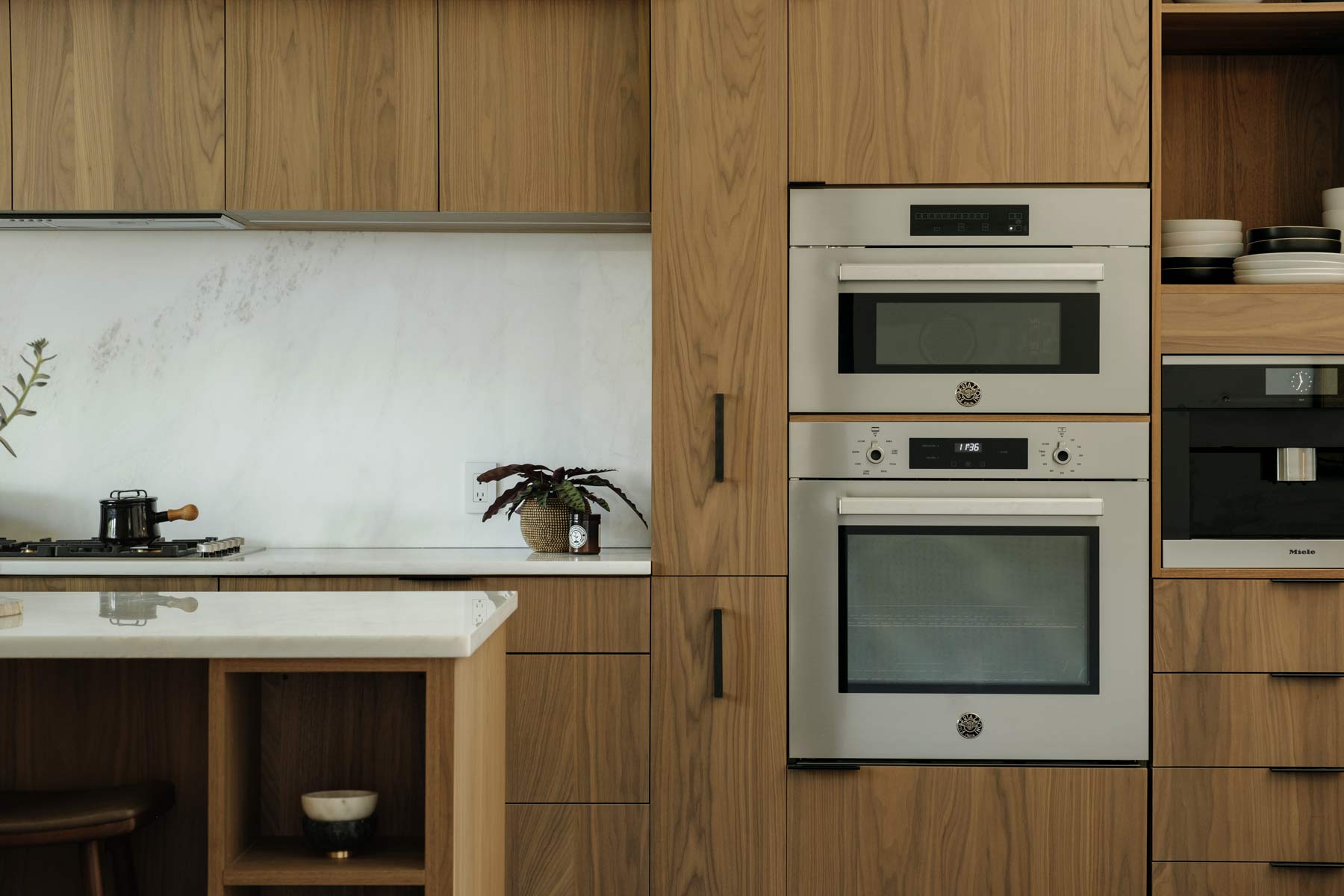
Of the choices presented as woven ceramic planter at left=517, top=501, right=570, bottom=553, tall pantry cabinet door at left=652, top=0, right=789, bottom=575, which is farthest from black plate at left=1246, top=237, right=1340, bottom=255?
woven ceramic planter at left=517, top=501, right=570, bottom=553

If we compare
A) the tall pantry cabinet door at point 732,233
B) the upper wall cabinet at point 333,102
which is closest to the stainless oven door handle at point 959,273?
the tall pantry cabinet door at point 732,233

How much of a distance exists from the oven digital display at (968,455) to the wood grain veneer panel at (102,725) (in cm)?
149

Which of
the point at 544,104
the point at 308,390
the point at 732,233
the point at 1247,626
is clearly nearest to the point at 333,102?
the point at 544,104

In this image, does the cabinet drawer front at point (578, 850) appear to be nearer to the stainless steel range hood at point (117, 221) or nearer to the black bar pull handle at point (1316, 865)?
the black bar pull handle at point (1316, 865)

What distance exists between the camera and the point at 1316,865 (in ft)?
7.47

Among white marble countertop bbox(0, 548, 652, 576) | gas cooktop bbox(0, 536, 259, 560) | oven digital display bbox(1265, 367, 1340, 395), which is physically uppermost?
oven digital display bbox(1265, 367, 1340, 395)

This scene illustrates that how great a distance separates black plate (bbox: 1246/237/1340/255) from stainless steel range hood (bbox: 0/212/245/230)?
246 centimetres

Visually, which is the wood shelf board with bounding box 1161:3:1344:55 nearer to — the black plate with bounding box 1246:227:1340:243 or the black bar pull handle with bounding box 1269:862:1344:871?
the black plate with bounding box 1246:227:1340:243

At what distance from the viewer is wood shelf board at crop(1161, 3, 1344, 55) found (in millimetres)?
2363

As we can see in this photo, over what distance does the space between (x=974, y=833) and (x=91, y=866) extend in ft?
5.57

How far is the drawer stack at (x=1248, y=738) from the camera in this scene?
228cm

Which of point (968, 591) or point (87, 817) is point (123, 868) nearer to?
point (87, 817)

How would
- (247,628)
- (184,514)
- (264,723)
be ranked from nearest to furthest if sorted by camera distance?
(247,628), (264,723), (184,514)

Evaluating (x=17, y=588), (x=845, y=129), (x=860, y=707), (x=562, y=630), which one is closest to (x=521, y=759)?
(x=562, y=630)
